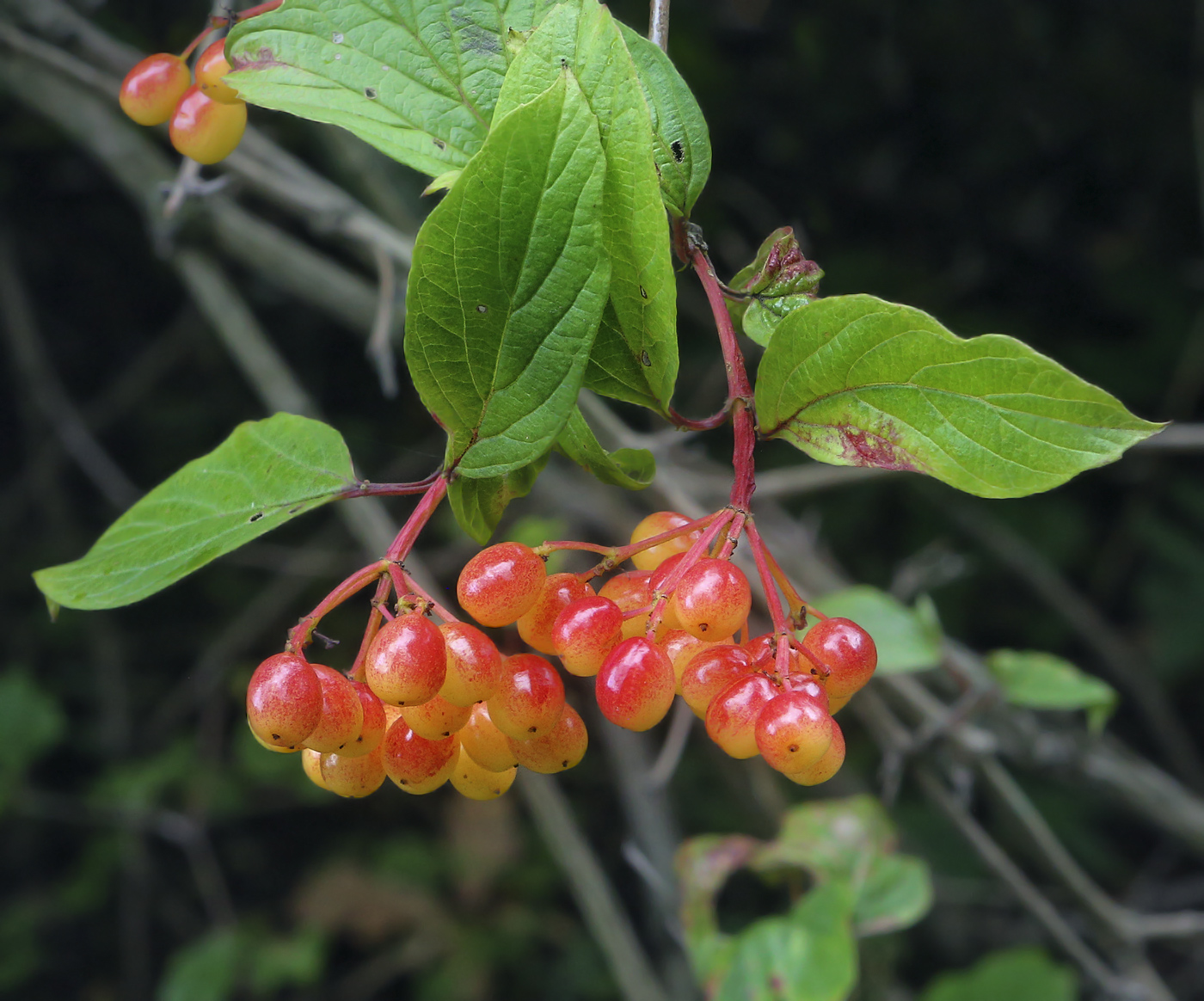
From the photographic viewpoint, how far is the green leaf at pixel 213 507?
58cm

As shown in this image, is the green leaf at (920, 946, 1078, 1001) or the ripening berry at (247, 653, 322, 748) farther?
the green leaf at (920, 946, 1078, 1001)

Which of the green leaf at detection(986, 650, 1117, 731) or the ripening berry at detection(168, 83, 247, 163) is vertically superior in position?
the ripening berry at detection(168, 83, 247, 163)

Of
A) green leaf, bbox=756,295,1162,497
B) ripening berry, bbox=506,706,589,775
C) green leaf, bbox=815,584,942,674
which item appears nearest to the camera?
green leaf, bbox=756,295,1162,497

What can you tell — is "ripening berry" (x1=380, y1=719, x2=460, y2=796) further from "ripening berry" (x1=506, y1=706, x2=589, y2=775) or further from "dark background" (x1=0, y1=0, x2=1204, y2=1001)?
"dark background" (x1=0, y1=0, x2=1204, y2=1001)

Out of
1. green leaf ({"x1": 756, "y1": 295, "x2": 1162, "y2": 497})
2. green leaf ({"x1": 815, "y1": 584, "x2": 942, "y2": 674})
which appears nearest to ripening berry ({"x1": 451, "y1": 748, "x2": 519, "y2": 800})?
green leaf ({"x1": 756, "y1": 295, "x2": 1162, "y2": 497})

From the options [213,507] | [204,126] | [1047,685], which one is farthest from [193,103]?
[1047,685]

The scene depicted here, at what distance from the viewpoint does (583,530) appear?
6.97ft

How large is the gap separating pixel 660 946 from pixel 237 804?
1041mm

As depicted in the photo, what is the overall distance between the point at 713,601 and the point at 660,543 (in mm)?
116

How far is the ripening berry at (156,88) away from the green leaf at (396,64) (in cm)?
20

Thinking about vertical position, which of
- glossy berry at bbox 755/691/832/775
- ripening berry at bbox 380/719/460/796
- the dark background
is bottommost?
the dark background

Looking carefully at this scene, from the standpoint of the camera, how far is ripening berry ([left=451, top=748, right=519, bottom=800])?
0.62 metres

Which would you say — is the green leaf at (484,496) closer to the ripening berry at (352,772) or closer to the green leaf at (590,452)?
the green leaf at (590,452)

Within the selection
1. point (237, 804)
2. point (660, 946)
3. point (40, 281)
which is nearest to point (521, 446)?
point (660, 946)
